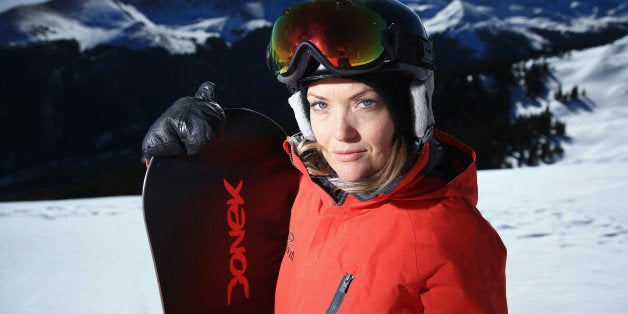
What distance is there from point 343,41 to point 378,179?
0.45 metres

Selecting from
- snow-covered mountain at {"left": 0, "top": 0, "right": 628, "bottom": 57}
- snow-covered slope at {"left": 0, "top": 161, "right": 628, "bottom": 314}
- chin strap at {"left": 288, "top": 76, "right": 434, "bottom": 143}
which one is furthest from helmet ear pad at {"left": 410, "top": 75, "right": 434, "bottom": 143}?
snow-covered mountain at {"left": 0, "top": 0, "right": 628, "bottom": 57}

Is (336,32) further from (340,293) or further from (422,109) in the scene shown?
(340,293)

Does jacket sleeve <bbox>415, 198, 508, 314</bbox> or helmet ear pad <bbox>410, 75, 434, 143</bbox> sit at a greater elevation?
helmet ear pad <bbox>410, 75, 434, 143</bbox>

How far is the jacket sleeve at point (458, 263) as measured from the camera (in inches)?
41.0

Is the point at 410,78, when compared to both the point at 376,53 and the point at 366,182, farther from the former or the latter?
the point at 366,182

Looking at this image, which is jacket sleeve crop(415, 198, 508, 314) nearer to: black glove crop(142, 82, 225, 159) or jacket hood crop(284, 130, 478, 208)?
jacket hood crop(284, 130, 478, 208)

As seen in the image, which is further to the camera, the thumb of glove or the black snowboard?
the black snowboard

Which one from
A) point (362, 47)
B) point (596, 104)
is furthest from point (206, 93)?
point (596, 104)

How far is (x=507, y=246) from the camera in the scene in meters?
4.12

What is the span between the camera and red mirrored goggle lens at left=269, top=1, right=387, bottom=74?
1302 millimetres

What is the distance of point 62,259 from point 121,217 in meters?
1.79

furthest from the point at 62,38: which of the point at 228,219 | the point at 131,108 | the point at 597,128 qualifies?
the point at 228,219

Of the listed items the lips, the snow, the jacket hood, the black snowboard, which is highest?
the lips

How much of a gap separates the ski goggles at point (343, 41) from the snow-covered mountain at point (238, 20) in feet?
380
